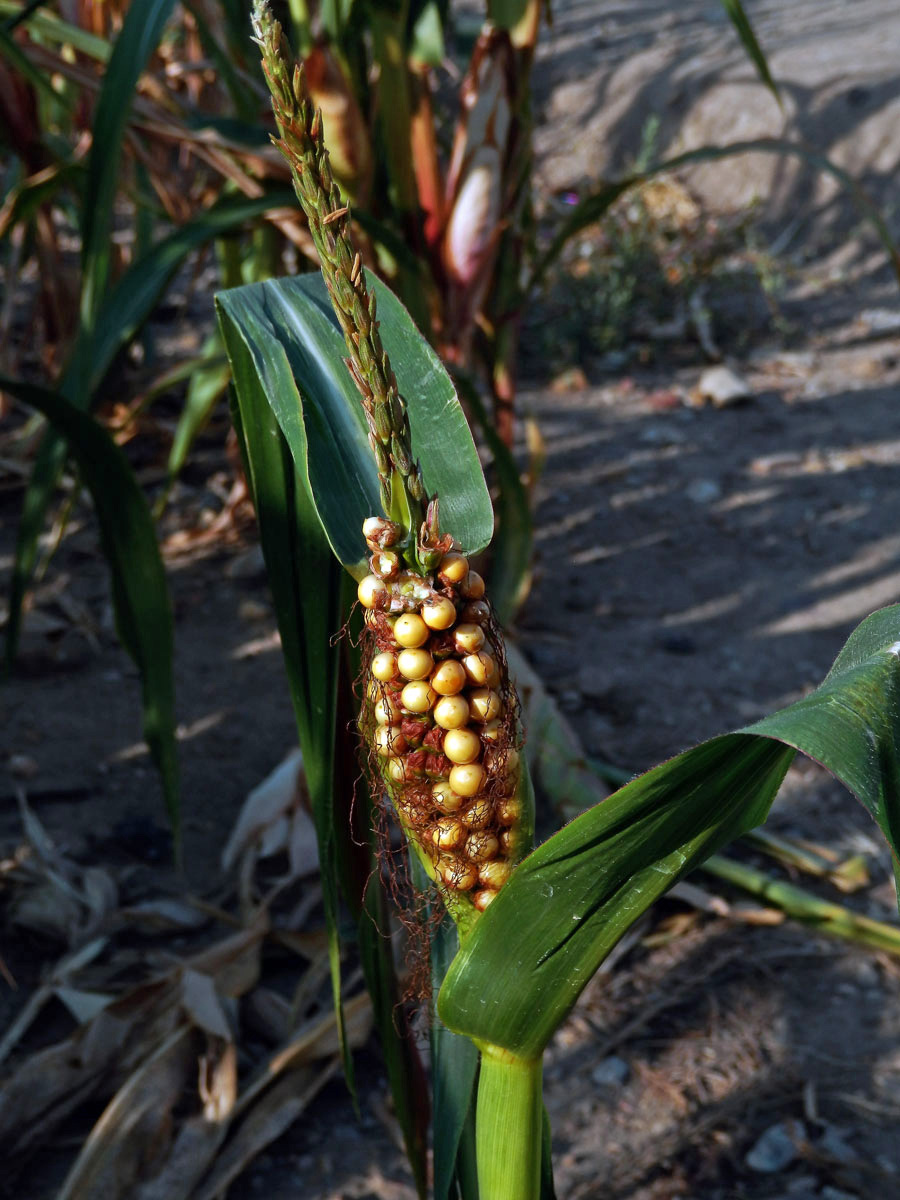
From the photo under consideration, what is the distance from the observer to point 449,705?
472 mm

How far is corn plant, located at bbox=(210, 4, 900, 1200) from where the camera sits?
437 millimetres

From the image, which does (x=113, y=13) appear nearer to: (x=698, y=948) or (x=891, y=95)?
(x=698, y=948)

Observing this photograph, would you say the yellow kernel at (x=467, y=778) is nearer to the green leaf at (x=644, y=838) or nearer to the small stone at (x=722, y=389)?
the green leaf at (x=644, y=838)

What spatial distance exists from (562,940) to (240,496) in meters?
2.05

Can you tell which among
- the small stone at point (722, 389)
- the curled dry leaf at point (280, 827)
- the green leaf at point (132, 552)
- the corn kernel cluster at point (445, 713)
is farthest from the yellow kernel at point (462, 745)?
the small stone at point (722, 389)

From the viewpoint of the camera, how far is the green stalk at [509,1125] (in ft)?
1.92

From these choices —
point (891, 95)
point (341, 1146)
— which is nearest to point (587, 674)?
point (341, 1146)

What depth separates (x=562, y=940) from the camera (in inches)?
20.5

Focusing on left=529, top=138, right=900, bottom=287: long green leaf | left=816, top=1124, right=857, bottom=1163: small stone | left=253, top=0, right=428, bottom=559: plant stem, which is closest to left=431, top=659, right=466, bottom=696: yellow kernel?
left=253, top=0, right=428, bottom=559: plant stem

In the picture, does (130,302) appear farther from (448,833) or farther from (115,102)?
(448,833)

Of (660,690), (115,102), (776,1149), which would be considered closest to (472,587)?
(115,102)

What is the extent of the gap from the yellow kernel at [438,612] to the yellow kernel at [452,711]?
1.4 inches

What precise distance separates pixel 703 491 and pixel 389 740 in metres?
2.42

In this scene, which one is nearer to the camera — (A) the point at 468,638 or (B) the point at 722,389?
(A) the point at 468,638
